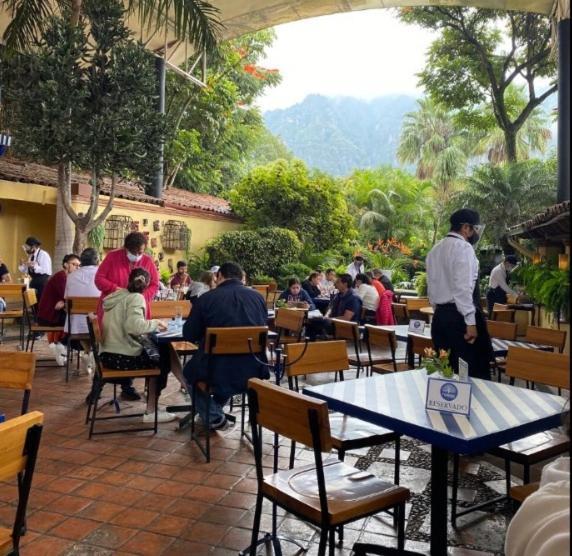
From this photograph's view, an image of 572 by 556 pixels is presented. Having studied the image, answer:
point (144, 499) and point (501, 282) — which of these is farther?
point (501, 282)

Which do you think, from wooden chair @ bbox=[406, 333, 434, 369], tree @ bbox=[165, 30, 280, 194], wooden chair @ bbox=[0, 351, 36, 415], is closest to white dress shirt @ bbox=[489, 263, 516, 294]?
wooden chair @ bbox=[406, 333, 434, 369]

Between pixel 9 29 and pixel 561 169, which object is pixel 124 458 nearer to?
pixel 9 29

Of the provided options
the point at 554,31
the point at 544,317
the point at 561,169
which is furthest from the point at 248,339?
the point at 554,31

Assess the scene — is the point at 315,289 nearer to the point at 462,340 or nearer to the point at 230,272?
the point at 230,272

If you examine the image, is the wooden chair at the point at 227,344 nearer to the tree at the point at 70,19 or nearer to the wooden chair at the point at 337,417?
the wooden chair at the point at 337,417

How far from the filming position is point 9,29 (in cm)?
809

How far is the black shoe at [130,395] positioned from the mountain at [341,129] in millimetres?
108093

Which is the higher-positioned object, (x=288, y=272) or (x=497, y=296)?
(x=288, y=272)

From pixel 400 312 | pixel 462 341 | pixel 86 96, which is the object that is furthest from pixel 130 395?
pixel 400 312

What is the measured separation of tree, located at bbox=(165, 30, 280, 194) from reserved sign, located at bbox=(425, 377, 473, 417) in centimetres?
1789

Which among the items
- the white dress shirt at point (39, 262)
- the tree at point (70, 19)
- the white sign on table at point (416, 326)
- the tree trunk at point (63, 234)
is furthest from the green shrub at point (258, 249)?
the white sign on table at point (416, 326)

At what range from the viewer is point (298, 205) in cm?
1719

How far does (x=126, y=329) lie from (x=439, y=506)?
9.72 ft

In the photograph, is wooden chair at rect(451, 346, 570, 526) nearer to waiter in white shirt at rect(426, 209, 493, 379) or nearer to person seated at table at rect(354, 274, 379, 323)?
waiter in white shirt at rect(426, 209, 493, 379)
